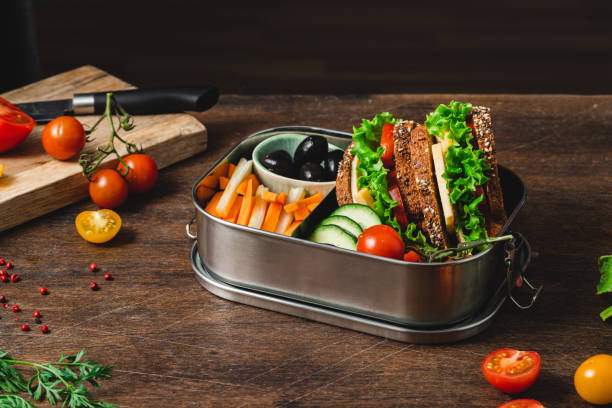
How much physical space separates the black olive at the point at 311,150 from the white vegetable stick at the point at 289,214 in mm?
158

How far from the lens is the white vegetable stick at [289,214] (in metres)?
2.09

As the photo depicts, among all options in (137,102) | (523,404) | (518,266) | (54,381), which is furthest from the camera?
(137,102)

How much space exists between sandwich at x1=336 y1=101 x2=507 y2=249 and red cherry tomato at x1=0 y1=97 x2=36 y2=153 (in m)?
1.22

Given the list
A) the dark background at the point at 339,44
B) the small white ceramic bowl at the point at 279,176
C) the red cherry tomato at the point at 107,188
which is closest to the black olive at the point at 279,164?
the small white ceramic bowl at the point at 279,176

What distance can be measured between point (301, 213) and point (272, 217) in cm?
9

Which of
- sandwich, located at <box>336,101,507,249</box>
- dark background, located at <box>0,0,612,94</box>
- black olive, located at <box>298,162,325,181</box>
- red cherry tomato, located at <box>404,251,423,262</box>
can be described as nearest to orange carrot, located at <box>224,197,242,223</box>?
black olive, located at <box>298,162,325,181</box>

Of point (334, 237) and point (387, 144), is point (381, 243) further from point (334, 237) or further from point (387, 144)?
point (387, 144)

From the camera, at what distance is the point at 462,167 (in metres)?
1.83

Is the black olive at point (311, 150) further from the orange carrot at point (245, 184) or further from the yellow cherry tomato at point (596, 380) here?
the yellow cherry tomato at point (596, 380)

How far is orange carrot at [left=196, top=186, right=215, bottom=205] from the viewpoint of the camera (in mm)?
2049

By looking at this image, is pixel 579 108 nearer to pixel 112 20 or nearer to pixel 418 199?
pixel 418 199

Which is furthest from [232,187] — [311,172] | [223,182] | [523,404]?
[523,404]

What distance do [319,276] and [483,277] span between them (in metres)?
0.42

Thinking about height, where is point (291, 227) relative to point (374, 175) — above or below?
below
